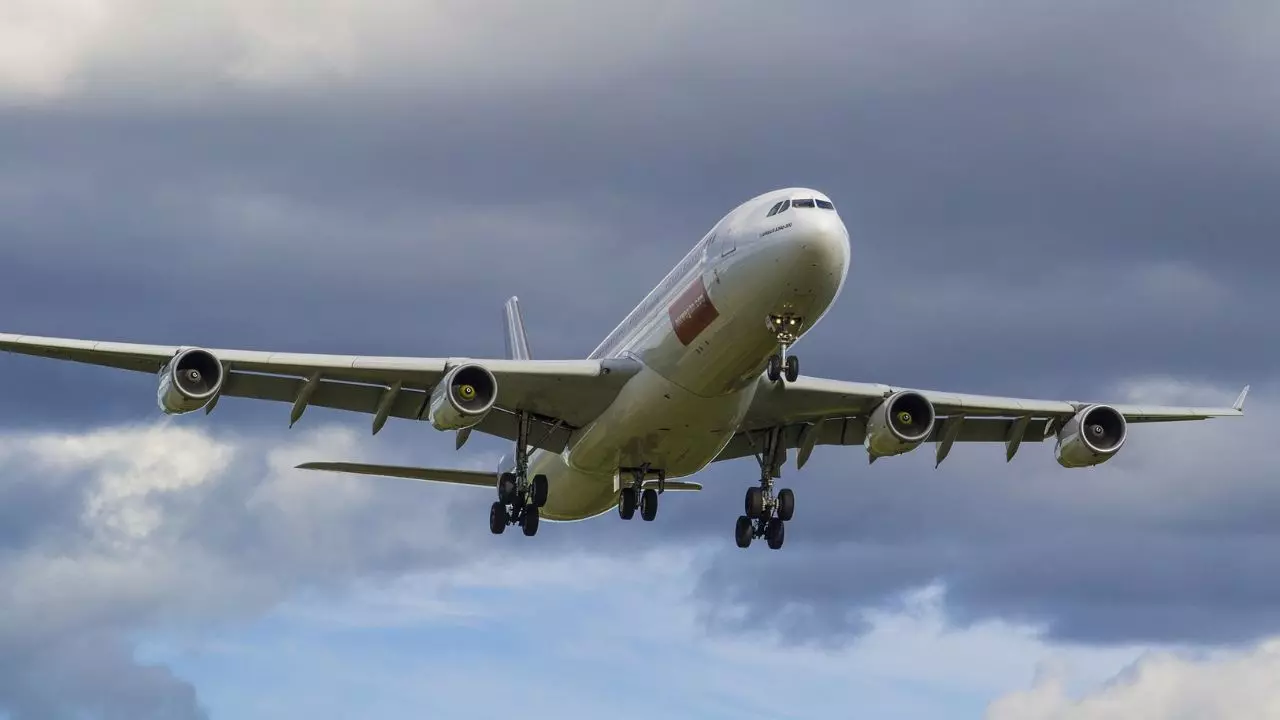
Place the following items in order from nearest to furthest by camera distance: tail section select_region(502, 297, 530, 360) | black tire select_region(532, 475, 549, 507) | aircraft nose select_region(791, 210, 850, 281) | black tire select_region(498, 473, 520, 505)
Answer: aircraft nose select_region(791, 210, 850, 281) → black tire select_region(532, 475, 549, 507) → black tire select_region(498, 473, 520, 505) → tail section select_region(502, 297, 530, 360)

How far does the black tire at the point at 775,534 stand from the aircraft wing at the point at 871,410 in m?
2.43

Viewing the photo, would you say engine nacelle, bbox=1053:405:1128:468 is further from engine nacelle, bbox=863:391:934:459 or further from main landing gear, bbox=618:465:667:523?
main landing gear, bbox=618:465:667:523

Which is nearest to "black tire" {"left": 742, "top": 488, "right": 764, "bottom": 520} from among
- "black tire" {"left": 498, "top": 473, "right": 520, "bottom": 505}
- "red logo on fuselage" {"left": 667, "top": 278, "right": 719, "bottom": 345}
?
"black tire" {"left": 498, "top": 473, "right": 520, "bottom": 505}

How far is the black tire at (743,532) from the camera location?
57781 mm

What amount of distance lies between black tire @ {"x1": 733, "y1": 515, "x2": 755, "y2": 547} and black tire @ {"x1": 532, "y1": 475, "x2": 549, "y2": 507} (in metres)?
5.44

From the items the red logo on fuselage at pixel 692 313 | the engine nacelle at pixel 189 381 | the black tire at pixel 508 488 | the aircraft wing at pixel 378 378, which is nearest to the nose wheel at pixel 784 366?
the red logo on fuselage at pixel 692 313

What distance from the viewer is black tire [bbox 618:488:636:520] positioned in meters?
55.4

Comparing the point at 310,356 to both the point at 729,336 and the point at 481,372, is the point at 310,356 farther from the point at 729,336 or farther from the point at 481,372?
the point at 729,336

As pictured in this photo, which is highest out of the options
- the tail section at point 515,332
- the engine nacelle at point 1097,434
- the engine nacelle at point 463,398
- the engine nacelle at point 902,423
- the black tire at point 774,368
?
the tail section at point 515,332

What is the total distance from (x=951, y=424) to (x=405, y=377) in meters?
15.9

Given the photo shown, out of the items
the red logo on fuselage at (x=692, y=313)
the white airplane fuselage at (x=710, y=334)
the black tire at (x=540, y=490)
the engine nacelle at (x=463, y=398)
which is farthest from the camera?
the black tire at (x=540, y=490)

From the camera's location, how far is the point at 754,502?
187 feet

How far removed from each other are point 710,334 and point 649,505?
8199 mm

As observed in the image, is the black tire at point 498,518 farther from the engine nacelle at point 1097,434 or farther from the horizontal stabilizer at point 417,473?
the engine nacelle at point 1097,434
